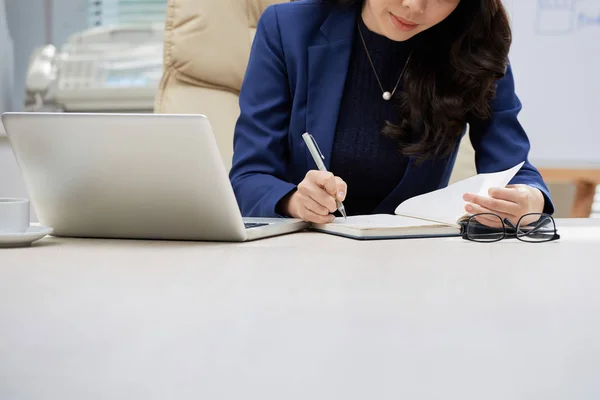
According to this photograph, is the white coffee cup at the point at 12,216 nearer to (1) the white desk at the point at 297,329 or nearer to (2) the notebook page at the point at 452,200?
(1) the white desk at the point at 297,329

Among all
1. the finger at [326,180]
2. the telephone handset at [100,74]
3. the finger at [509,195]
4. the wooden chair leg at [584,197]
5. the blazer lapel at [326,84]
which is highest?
the blazer lapel at [326,84]

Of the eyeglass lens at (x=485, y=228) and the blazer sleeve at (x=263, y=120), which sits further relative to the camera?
the blazer sleeve at (x=263, y=120)

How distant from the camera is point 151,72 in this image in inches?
90.3

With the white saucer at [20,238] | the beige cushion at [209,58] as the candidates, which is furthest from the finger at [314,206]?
the beige cushion at [209,58]

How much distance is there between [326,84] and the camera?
1.32 m

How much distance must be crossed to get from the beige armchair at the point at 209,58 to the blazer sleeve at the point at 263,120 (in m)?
0.29

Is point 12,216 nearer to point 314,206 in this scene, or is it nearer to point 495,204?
point 314,206

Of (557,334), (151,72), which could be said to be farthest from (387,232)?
(151,72)

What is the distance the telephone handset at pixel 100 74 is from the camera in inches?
89.9

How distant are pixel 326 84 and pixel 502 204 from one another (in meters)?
0.47

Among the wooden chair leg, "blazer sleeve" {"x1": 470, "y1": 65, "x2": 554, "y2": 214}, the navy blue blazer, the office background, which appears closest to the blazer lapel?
the navy blue blazer

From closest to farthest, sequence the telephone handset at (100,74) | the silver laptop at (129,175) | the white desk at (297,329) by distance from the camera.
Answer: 1. the white desk at (297,329)
2. the silver laptop at (129,175)
3. the telephone handset at (100,74)

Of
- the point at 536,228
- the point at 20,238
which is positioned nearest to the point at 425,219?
the point at 536,228

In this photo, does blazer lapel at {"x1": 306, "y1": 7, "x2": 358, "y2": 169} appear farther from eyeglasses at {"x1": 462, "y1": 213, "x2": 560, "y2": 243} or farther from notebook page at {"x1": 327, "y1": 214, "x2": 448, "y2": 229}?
eyeglasses at {"x1": 462, "y1": 213, "x2": 560, "y2": 243}
